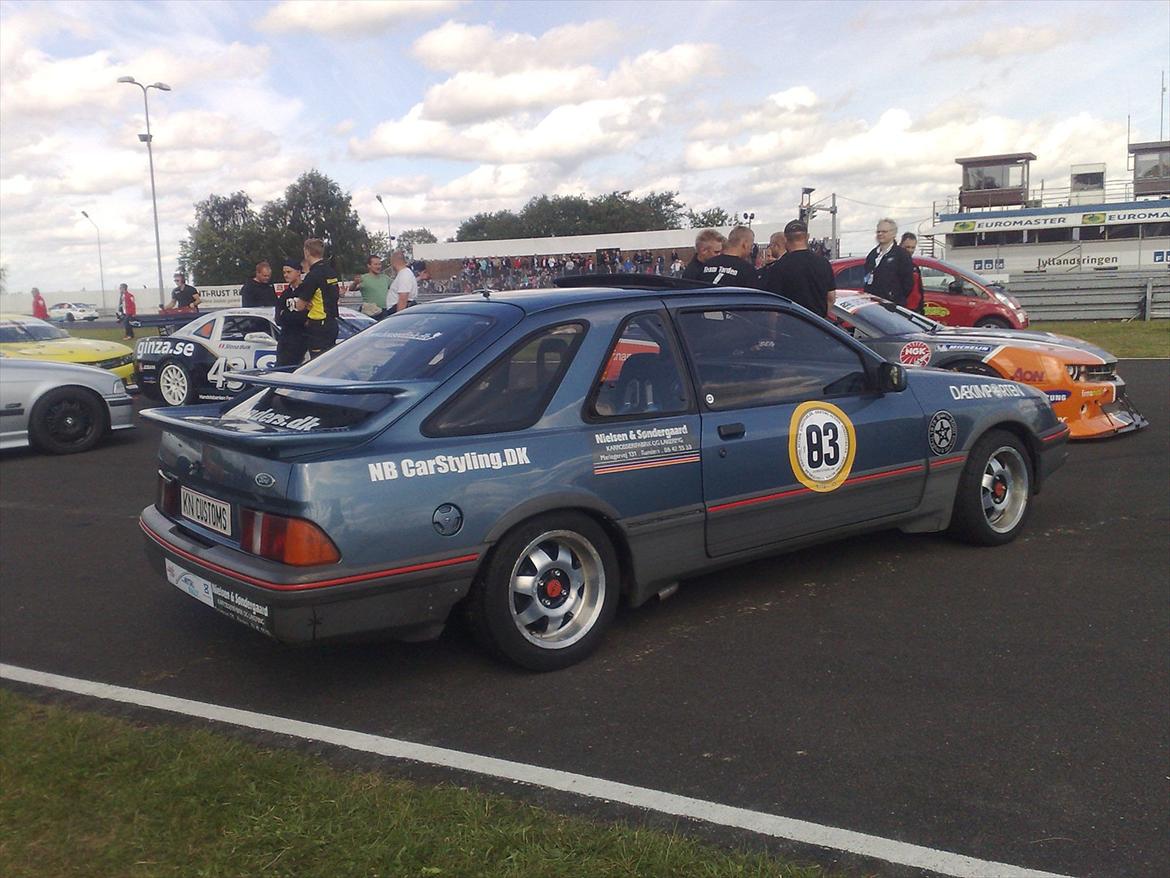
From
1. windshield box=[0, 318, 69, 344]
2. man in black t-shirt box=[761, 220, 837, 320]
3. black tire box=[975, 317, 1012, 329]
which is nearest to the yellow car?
windshield box=[0, 318, 69, 344]

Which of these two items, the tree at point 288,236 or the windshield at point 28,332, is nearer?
the windshield at point 28,332

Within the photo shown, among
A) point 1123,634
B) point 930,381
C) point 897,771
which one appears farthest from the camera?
point 930,381

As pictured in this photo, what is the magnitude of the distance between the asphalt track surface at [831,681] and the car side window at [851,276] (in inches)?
316

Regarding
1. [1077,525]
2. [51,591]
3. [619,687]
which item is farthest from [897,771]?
[51,591]

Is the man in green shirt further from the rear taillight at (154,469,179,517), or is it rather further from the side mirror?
the side mirror

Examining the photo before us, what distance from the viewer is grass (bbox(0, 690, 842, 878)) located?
8.40 feet

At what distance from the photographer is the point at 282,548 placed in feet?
11.0

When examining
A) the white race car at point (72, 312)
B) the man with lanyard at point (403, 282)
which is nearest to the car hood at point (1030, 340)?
the man with lanyard at point (403, 282)

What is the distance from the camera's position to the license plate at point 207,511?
145 inches

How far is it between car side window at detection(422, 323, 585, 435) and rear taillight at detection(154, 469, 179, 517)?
4.02 feet

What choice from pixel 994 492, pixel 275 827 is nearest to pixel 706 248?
pixel 994 492

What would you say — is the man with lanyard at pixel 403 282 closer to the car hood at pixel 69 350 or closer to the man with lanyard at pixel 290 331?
the man with lanyard at pixel 290 331

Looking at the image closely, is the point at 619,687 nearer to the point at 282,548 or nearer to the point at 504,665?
the point at 504,665

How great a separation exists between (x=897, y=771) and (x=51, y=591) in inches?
168
